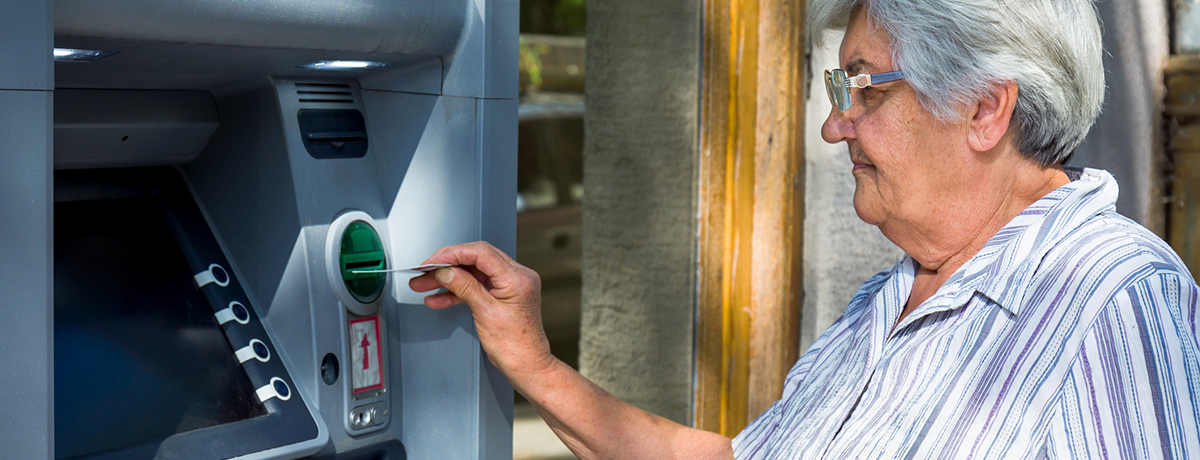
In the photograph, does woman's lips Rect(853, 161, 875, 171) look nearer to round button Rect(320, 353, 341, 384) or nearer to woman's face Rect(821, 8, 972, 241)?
woman's face Rect(821, 8, 972, 241)

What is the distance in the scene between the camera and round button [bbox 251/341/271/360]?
53.5 inches

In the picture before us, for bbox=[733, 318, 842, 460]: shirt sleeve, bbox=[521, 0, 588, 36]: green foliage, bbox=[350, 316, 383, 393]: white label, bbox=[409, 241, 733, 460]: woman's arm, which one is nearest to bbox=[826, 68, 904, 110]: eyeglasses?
bbox=[733, 318, 842, 460]: shirt sleeve

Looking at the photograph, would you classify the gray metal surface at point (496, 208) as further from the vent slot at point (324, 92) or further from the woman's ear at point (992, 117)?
the woman's ear at point (992, 117)

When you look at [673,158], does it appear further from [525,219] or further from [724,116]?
[525,219]

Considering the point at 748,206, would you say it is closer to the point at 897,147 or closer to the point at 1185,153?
the point at 1185,153

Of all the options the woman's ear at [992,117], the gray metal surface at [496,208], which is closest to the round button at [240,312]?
the gray metal surface at [496,208]

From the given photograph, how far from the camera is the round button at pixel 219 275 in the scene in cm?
139

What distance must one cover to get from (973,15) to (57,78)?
109cm

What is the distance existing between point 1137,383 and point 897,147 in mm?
420

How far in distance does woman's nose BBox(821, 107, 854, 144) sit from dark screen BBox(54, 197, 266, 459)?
85cm

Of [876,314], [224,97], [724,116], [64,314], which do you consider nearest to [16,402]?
[64,314]

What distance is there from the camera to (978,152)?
4.16 feet

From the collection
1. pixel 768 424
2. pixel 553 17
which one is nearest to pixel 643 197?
pixel 768 424

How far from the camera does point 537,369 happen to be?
1.50 metres
